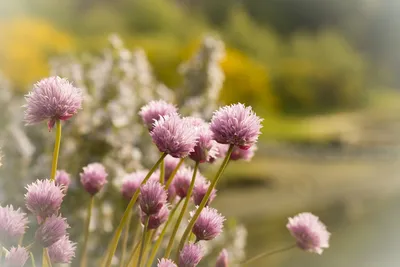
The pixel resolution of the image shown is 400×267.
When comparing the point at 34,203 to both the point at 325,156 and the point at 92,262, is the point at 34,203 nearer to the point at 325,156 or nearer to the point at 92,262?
the point at 92,262

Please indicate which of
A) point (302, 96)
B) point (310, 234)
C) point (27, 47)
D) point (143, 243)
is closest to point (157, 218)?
point (143, 243)

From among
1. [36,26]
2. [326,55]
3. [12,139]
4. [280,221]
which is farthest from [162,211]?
[326,55]

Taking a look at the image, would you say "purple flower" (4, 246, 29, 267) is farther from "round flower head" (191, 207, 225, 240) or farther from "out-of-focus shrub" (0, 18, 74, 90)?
"out-of-focus shrub" (0, 18, 74, 90)


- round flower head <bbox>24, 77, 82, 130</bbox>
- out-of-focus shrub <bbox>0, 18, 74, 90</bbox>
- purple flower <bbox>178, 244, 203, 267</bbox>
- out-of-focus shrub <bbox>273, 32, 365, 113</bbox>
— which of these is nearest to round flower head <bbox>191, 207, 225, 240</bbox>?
purple flower <bbox>178, 244, 203, 267</bbox>

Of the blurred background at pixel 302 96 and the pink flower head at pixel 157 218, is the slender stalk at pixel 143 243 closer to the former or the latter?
the pink flower head at pixel 157 218

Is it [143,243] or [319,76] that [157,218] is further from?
[319,76]
